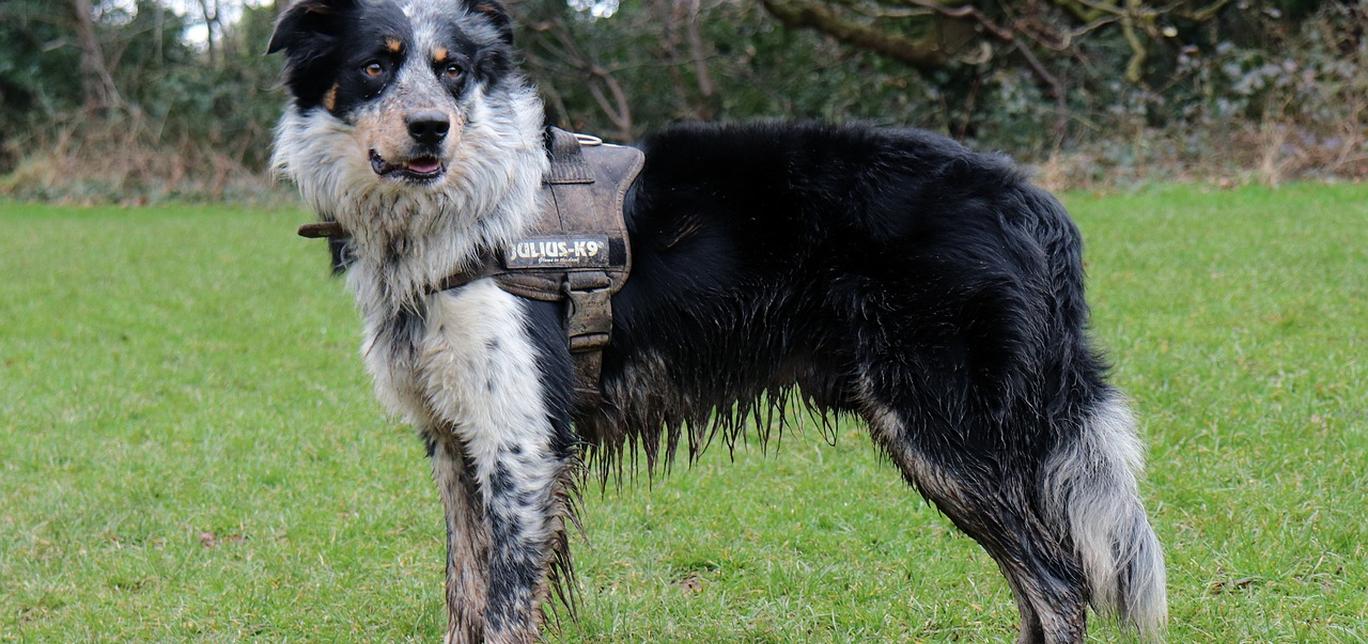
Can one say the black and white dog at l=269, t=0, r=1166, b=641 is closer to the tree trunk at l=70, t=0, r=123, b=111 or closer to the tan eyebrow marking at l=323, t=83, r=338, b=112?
the tan eyebrow marking at l=323, t=83, r=338, b=112

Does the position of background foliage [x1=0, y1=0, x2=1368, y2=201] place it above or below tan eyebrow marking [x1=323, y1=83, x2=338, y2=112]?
below

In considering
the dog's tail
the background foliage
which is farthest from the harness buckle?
the background foliage

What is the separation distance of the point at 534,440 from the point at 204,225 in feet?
39.8

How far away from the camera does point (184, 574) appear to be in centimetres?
425

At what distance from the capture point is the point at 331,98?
3150mm

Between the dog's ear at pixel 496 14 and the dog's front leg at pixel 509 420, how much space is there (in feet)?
2.48

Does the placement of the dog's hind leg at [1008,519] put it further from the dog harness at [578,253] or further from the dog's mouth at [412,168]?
the dog's mouth at [412,168]

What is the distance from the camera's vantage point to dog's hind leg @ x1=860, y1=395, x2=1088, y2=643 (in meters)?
3.21

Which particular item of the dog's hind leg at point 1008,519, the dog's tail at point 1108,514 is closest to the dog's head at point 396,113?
the dog's hind leg at point 1008,519

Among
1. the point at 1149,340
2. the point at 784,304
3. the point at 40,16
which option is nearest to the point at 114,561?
the point at 784,304

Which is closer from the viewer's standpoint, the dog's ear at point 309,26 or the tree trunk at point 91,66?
the dog's ear at point 309,26

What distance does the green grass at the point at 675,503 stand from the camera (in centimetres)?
382

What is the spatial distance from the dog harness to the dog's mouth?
9.9 inches

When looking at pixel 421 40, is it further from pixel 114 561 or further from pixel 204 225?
pixel 204 225
